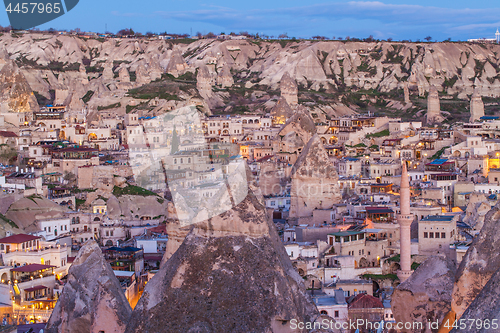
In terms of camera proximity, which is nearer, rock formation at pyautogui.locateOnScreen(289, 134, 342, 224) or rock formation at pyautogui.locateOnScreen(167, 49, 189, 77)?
rock formation at pyautogui.locateOnScreen(289, 134, 342, 224)

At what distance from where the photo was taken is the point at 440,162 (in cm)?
5144

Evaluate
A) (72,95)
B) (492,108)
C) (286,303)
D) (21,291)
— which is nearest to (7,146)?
(72,95)

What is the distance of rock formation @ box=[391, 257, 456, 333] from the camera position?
1866 centimetres

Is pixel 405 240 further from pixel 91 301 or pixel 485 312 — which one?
pixel 485 312

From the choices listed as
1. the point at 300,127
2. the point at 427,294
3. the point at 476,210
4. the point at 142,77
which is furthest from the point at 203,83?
the point at 427,294

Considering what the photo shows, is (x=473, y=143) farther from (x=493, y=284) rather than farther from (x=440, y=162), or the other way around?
(x=493, y=284)

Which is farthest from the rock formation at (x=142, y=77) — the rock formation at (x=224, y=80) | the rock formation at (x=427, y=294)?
the rock formation at (x=427, y=294)

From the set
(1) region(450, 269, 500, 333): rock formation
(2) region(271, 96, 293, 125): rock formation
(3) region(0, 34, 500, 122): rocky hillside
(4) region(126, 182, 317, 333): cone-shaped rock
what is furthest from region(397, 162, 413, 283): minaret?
(3) region(0, 34, 500, 122): rocky hillside

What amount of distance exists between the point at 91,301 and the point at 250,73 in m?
97.2

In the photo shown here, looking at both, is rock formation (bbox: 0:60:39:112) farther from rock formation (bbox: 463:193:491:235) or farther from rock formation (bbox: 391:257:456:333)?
rock formation (bbox: 391:257:456:333)

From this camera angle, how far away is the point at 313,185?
1639 inches

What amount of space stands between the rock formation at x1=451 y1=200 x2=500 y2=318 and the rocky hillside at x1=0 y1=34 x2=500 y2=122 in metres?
62.8

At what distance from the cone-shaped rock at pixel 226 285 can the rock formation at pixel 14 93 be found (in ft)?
188

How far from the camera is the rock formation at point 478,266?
15273 millimetres
